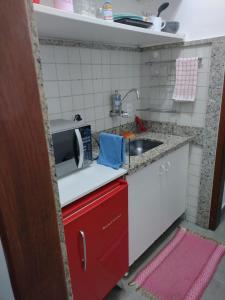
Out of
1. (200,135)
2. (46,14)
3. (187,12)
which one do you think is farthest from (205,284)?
(187,12)

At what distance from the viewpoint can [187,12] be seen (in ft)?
5.81

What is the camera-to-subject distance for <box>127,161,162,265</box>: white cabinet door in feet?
4.75

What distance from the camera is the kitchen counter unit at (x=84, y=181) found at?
1074 millimetres

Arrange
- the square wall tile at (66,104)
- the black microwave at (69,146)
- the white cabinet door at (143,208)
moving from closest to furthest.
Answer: the black microwave at (69,146)
the white cabinet door at (143,208)
the square wall tile at (66,104)

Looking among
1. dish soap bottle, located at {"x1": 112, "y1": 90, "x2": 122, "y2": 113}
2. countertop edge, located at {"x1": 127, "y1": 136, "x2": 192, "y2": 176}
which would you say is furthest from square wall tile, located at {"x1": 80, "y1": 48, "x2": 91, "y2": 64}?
countertop edge, located at {"x1": 127, "y1": 136, "x2": 192, "y2": 176}

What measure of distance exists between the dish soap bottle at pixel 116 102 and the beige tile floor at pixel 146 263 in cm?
123

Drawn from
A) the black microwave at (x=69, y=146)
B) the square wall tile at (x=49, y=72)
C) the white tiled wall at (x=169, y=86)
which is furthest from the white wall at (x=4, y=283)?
the white tiled wall at (x=169, y=86)

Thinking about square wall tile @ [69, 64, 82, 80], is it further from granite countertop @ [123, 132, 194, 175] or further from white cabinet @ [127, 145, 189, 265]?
white cabinet @ [127, 145, 189, 265]

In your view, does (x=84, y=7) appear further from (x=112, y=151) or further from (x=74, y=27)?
(x=112, y=151)

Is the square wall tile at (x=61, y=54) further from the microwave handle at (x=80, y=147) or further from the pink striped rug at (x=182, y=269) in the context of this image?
the pink striped rug at (x=182, y=269)

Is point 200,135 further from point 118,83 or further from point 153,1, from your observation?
point 153,1

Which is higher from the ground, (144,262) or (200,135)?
(200,135)

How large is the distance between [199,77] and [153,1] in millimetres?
793

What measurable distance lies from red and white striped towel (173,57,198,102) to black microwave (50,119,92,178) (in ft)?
3.22
